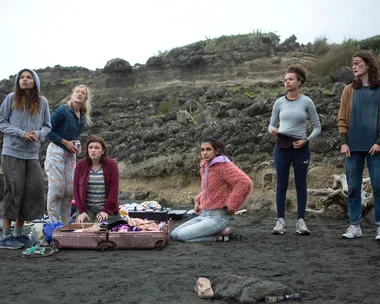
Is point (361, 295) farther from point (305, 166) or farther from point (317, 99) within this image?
point (317, 99)

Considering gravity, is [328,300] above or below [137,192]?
above

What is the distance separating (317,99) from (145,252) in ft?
27.8

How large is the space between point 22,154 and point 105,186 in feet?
3.27

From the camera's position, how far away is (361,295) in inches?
130

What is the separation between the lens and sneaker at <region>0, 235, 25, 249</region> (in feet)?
17.2

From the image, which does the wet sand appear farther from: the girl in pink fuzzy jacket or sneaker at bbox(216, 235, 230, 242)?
the girl in pink fuzzy jacket

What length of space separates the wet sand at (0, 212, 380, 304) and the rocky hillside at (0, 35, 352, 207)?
448 cm

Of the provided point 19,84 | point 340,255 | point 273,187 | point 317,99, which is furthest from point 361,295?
point 317,99

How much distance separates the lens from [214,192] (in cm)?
562

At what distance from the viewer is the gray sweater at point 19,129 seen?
17.3 ft

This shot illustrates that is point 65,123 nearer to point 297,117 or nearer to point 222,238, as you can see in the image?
point 222,238

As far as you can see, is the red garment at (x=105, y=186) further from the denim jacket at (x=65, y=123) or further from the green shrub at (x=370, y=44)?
the green shrub at (x=370, y=44)

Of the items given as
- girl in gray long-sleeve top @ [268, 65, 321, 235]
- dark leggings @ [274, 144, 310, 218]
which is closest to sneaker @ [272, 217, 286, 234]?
girl in gray long-sleeve top @ [268, 65, 321, 235]

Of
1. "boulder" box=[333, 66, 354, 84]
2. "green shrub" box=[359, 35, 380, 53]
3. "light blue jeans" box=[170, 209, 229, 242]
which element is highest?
"green shrub" box=[359, 35, 380, 53]
